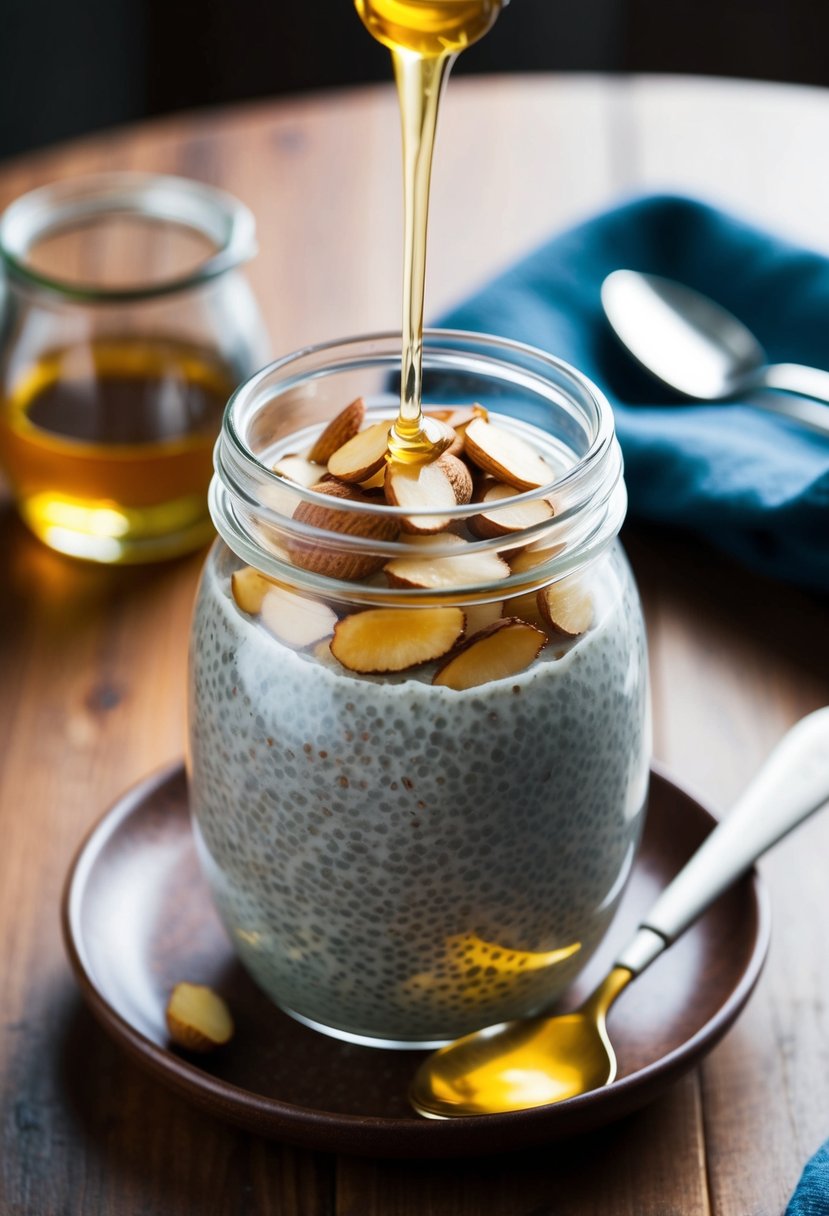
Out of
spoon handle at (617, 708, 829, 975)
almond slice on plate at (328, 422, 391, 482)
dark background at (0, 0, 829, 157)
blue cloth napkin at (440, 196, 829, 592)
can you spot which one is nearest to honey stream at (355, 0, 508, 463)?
almond slice on plate at (328, 422, 391, 482)

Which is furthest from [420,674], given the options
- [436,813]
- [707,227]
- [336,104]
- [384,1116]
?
[336,104]

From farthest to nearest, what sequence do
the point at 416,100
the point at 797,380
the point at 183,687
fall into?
the point at 797,380
the point at 183,687
the point at 416,100

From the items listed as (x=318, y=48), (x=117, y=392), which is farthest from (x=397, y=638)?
(x=318, y=48)

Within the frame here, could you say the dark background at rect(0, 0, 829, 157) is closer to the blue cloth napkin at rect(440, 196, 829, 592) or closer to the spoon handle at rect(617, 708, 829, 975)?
the blue cloth napkin at rect(440, 196, 829, 592)

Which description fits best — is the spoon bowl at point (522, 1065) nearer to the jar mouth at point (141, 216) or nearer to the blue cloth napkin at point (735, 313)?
the blue cloth napkin at point (735, 313)

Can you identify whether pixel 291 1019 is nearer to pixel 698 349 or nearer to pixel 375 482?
pixel 375 482

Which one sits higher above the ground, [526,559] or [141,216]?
[526,559]

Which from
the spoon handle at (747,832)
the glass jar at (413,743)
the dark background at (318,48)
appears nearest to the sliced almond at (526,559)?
the glass jar at (413,743)

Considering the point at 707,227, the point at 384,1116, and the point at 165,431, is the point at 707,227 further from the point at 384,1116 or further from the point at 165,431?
the point at 384,1116
